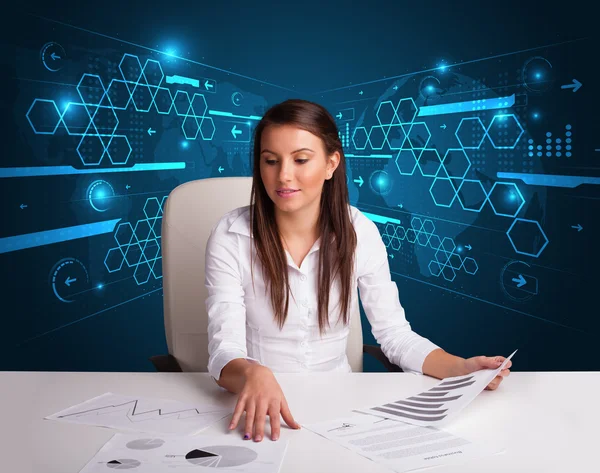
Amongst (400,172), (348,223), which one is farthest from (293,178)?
(400,172)

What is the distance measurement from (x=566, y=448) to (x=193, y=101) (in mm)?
2713

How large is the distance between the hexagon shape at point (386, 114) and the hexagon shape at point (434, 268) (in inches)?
31.3

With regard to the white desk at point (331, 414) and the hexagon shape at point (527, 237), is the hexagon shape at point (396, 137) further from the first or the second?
the white desk at point (331, 414)

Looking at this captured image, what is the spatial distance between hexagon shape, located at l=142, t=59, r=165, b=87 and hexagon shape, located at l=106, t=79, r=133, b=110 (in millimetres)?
132

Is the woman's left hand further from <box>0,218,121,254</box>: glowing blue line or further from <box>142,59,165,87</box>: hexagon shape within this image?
<box>142,59,165,87</box>: hexagon shape

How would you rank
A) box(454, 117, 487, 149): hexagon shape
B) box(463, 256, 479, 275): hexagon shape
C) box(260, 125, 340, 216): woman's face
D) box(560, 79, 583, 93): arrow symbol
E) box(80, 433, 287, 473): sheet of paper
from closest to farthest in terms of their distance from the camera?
box(80, 433, 287, 473): sheet of paper
box(260, 125, 340, 216): woman's face
box(560, 79, 583, 93): arrow symbol
box(454, 117, 487, 149): hexagon shape
box(463, 256, 479, 275): hexagon shape

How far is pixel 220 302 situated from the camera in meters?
1.52

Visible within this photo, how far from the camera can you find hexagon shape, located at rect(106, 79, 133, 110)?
3.03 metres

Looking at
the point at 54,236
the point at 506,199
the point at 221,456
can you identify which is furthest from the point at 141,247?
the point at 221,456

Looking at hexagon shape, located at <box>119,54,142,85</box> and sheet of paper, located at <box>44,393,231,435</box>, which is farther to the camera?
hexagon shape, located at <box>119,54,142,85</box>

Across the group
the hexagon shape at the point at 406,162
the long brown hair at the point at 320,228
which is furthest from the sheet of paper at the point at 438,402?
the hexagon shape at the point at 406,162

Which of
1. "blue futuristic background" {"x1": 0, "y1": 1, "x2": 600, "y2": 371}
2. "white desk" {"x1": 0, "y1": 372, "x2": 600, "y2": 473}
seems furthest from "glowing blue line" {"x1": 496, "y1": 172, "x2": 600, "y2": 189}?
"white desk" {"x1": 0, "y1": 372, "x2": 600, "y2": 473}

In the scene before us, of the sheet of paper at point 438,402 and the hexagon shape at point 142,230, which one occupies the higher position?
the hexagon shape at point 142,230

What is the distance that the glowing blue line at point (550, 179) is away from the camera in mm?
2654
